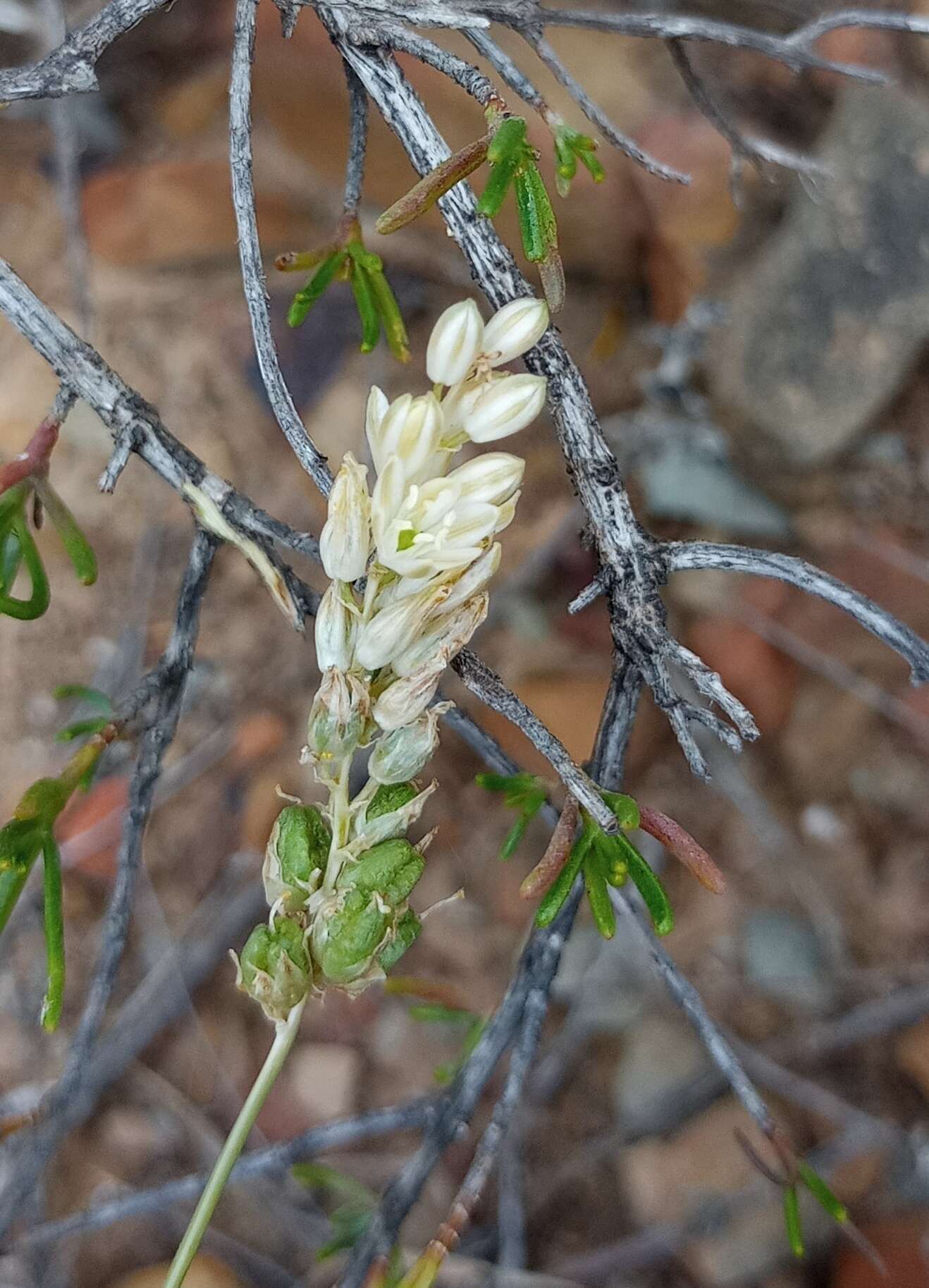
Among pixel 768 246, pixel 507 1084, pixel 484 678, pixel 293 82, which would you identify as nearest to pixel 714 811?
pixel 768 246

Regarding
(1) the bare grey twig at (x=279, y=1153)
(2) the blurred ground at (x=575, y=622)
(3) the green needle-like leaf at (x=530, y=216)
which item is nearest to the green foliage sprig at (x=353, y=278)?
(3) the green needle-like leaf at (x=530, y=216)

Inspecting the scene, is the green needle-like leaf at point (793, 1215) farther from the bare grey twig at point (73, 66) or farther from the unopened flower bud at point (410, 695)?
the bare grey twig at point (73, 66)

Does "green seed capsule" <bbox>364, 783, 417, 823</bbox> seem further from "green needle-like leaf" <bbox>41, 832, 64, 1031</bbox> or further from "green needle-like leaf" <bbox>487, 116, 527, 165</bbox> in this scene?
"green needle-like leaf" <bbox>487, 116, 527, 165</bbox>

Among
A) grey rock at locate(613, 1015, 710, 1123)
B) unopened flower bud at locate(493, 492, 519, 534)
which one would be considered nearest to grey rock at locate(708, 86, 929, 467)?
grey rock at locate(613, 1015, 710, 1123)

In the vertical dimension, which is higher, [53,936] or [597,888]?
[597,888]

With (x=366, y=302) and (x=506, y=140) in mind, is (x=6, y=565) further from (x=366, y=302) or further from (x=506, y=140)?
(x=506, y=140)

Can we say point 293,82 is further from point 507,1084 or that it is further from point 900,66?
point 507,1084

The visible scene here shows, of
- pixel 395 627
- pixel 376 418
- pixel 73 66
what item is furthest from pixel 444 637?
pixel 73 66
